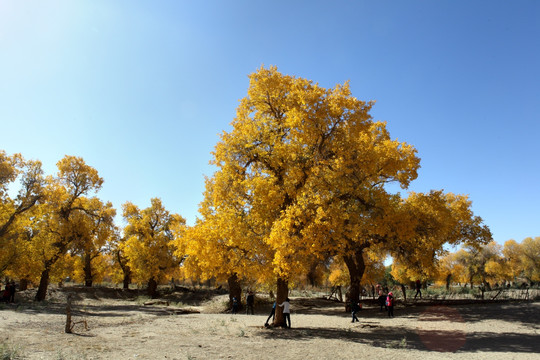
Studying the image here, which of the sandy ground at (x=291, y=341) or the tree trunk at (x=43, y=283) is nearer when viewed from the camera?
the sandy ground at (x=291, y=341)

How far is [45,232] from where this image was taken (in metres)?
25.5

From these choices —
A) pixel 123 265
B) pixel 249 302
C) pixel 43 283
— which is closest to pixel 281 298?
Result: pixel 249 302

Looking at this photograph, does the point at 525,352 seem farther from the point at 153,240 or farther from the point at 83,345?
the point at 153,240

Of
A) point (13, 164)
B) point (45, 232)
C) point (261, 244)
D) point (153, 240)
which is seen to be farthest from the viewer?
point (153, 240)

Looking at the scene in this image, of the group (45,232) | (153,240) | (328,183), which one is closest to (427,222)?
(328,183)

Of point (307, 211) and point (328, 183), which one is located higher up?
point (328, 183)

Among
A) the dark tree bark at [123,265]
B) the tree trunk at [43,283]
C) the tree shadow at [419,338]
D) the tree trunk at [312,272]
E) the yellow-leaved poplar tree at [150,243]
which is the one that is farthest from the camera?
the dark tree bark at [123,265]

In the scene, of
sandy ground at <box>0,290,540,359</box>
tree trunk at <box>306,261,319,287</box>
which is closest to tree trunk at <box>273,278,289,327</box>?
sandy ground at <box>0,290,540,359</box>

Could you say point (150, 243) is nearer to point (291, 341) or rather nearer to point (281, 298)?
point (281, 298)

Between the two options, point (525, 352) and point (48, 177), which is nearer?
point (525, 352)

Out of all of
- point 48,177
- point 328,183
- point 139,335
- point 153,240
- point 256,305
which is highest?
point 48,177

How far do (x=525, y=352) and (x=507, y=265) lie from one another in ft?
175

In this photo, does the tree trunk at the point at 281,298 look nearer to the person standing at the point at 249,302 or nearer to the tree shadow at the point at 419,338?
the tree shadow at the point at 419,338

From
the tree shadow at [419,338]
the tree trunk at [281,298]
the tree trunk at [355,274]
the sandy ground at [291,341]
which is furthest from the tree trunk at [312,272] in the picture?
the tree shadow at [419,338]
